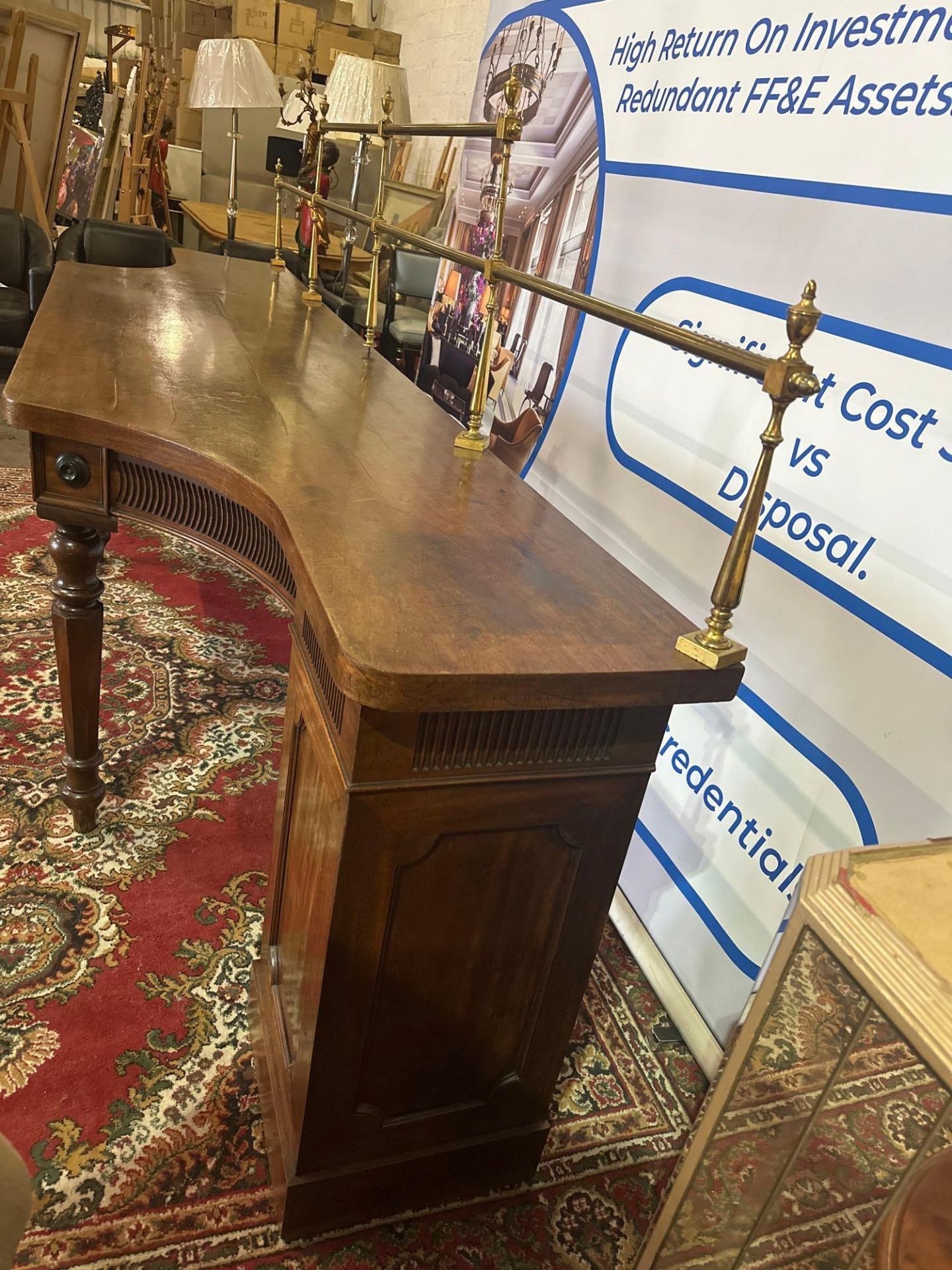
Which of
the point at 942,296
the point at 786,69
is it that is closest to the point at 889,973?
the point at 942,296

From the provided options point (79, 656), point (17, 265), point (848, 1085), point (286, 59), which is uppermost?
point (286, 59)

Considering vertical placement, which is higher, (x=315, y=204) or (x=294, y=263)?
(x=315, y=204)

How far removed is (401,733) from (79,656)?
42.5 inches

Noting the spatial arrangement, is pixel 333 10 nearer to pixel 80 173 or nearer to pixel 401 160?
pixel 401 160

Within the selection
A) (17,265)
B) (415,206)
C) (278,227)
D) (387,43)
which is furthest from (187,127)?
(278,227)

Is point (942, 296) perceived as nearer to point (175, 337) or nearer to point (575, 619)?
point (575, 619)

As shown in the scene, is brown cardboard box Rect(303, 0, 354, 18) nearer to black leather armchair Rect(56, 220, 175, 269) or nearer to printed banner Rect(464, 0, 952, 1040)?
black leather armchair Rect(56, 220, 175, 269)

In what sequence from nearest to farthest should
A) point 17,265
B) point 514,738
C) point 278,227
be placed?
point 514,738, point 278,227, point 17,265

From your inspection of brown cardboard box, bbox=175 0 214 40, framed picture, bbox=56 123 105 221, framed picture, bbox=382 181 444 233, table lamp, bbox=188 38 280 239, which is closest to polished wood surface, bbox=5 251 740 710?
table lamp, bbox=188 38 280 239

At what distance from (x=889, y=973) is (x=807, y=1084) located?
0.15m

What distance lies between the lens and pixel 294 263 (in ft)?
17.7

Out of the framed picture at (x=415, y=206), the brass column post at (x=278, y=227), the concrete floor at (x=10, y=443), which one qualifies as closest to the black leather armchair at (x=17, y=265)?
the concrete floor at (x=10, y=443)

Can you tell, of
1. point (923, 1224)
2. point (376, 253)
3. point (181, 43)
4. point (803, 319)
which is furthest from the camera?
point (181, 43)

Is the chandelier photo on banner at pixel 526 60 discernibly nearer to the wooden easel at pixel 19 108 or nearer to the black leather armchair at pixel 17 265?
the black leather armchair at pixel 17 265
